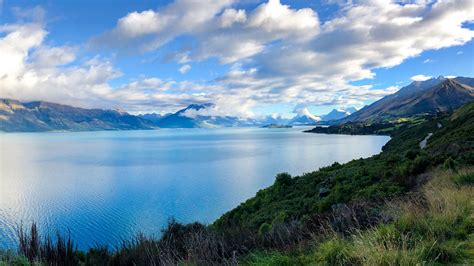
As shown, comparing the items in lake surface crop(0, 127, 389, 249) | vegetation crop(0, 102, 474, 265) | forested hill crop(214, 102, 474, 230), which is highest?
vegetation crop(0, 102, 474, 265)

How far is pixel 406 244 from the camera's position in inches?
226

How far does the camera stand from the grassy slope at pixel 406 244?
5547 millimetres

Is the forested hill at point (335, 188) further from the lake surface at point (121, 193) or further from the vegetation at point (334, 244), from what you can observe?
the lake surface at point (121, 193)

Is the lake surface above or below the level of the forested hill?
below

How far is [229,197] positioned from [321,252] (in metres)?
42.9

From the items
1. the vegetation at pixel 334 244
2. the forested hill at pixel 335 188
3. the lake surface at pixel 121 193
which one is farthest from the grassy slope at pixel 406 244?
the lake surface at pixel 121 193

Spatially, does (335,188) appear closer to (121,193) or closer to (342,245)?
(342,245)

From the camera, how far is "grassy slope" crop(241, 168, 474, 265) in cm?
555

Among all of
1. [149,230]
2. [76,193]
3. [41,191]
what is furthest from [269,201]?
[41,191]

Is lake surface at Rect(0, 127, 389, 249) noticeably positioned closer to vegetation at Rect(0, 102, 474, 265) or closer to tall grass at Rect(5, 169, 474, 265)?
vegetation at Rect(0, 102, 474, 265)

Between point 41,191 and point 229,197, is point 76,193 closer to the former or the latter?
point 41,191

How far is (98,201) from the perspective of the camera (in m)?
47.2

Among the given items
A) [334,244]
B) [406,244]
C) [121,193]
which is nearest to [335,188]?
[334,244]

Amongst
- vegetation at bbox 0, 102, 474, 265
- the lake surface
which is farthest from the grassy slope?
the lake surface
